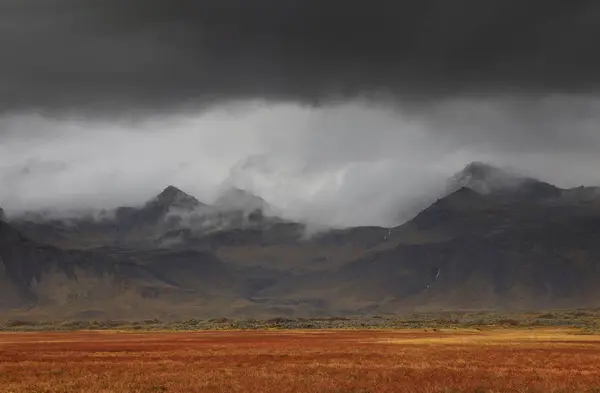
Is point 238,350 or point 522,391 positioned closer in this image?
point 522,391

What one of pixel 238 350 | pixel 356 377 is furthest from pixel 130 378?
pixel 238 350

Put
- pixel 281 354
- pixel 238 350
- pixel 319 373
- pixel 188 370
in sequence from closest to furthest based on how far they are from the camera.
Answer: pixel 319 373, pixel 188 370, pixel 281 354, pixel 238 350

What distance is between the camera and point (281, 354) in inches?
2844

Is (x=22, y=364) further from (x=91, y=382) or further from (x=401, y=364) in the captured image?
(x=401, y=364)

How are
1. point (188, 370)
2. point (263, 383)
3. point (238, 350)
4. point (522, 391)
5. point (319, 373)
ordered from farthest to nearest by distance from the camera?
1. point (238, 350)
2. point (188, 370)
3. point (319, 373)
4. point (263, 383)
5. point (522, 391)

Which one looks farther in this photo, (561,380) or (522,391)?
(561,380)

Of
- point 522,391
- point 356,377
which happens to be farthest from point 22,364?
point 522,391

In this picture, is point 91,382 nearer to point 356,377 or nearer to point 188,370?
point 188,370

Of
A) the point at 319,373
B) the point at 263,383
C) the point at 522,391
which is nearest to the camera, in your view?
the point at 522,391

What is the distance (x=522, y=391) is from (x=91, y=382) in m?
25.0

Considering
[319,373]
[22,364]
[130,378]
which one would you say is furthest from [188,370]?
[22,364]

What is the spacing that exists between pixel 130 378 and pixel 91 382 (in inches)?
110

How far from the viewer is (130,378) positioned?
51.9 meters

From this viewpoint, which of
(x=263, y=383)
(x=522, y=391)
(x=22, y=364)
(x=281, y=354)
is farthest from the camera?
(x=281, y=354)
